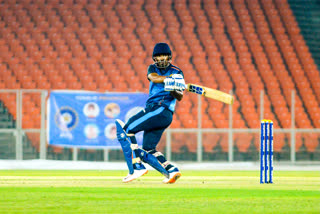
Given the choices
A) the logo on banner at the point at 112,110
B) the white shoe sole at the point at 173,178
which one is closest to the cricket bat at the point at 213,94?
the white shoe sole at the point at 173,178

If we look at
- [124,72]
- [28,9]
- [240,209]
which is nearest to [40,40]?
A: [28,9]

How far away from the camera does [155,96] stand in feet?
28.1

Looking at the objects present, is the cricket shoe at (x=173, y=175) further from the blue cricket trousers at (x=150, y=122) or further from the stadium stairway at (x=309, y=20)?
the stadium stairway at (x=309, y=20)

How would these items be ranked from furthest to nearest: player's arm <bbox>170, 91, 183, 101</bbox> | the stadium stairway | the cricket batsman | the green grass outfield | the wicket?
the stadium stairway → the wicket → the cricket batsman → player's arm <bbox>170, 91, 183, 101</bbox> → the green grass outfield

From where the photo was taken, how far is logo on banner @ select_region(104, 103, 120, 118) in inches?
617

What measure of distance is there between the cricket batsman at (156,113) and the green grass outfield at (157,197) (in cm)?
37

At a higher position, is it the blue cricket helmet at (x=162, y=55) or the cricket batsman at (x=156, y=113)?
the blue cricket helmet at (x=162, y=55)

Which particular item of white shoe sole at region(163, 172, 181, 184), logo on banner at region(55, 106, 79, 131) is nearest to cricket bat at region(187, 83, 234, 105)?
white shoe sole at region(163, 172, 181, 184)

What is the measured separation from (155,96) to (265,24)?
546 inches

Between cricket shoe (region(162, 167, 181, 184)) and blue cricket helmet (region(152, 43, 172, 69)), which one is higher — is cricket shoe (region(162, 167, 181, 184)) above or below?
below

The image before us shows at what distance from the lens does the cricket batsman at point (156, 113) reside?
27.9 feet

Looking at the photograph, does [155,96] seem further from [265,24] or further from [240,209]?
[265,24]

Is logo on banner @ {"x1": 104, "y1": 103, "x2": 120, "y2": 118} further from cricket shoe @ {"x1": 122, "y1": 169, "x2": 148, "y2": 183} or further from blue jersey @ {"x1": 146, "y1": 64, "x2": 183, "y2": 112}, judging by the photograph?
blue jersey @ {"x1": 146, "y1": 64, "x2": 183, "y2": 112}

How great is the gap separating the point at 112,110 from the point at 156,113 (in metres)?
7.26
